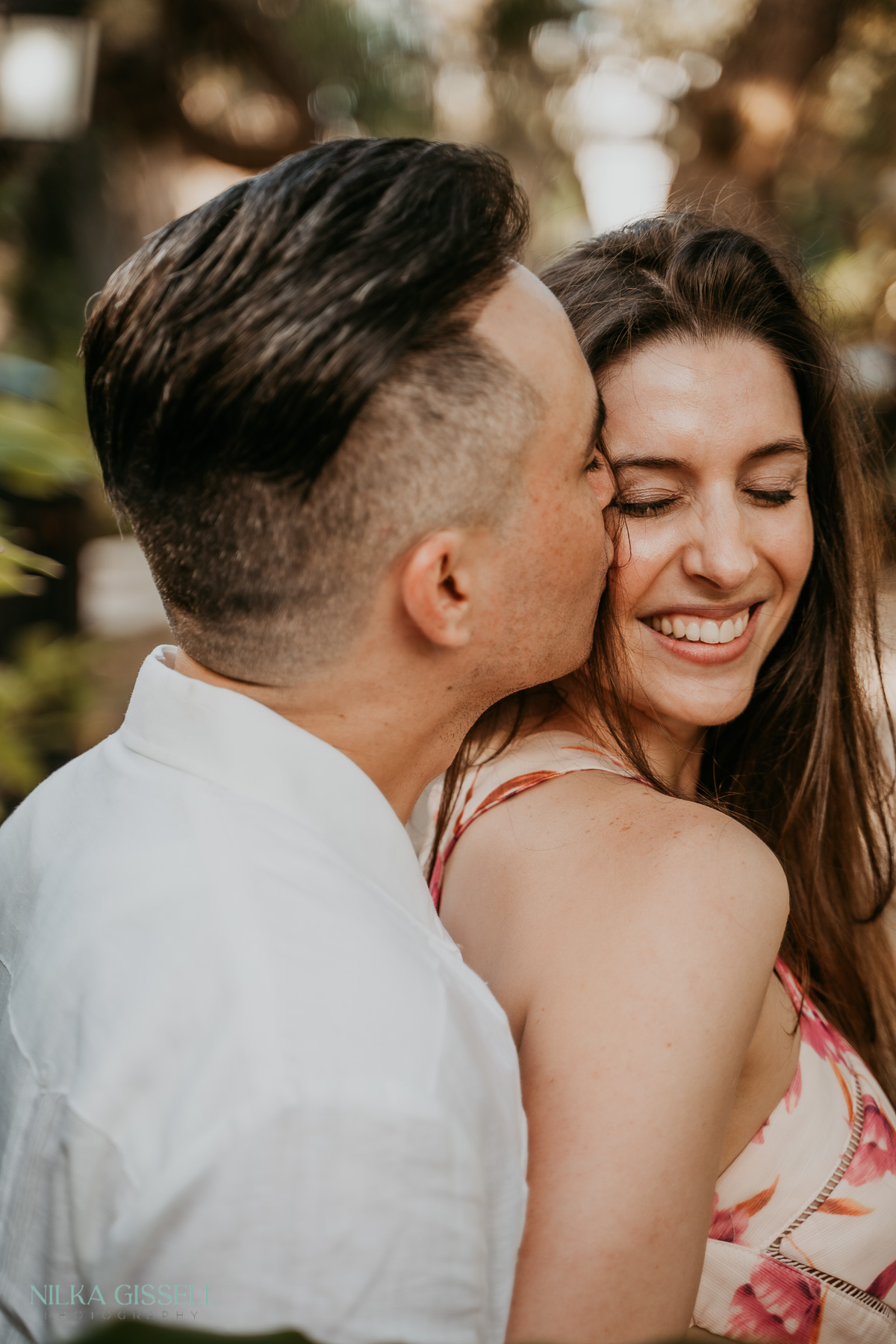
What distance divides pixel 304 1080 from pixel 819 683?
5.69 feet

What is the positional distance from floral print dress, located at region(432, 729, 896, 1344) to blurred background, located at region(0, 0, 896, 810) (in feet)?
5.35

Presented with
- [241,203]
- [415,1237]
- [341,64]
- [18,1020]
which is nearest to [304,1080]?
[415,1237]

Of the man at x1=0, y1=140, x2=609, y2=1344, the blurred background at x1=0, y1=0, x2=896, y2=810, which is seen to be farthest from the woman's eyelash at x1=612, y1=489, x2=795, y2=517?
the blurred background at x1=0, y1=0, x2=896, y2=810

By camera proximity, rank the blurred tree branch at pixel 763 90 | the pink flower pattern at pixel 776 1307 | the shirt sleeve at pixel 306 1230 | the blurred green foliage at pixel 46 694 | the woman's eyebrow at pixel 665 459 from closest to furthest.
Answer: the shirt sleeve at pixel 306 1230 < the pink flower pattern at pixel 776 1307 < the woman's eyebrow at pixel 665 459 < the blurred green foliage at pixel 46 694 < the blurred tree branch at pixel 763 90

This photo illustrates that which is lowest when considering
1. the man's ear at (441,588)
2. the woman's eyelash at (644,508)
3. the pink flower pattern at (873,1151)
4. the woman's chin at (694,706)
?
the pink flower pattern at (873,1151)

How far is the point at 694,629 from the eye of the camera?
195cm

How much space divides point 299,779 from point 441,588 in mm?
330

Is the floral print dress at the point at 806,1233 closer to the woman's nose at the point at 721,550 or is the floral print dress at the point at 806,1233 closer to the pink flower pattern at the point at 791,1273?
the pink flower pattern at the point at 791,1273

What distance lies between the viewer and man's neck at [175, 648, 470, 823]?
132cm

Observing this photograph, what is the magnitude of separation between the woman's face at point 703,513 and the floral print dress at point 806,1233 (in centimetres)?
77

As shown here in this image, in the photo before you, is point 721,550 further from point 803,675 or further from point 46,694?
point 46,694

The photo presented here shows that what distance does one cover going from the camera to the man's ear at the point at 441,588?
4.21 ft

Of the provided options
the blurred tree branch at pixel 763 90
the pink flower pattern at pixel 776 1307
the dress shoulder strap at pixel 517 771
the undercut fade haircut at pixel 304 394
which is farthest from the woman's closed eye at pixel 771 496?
the blurred tree branch at pixel 763 90

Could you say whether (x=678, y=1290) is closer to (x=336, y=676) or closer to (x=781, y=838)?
(x=336, y=676)
